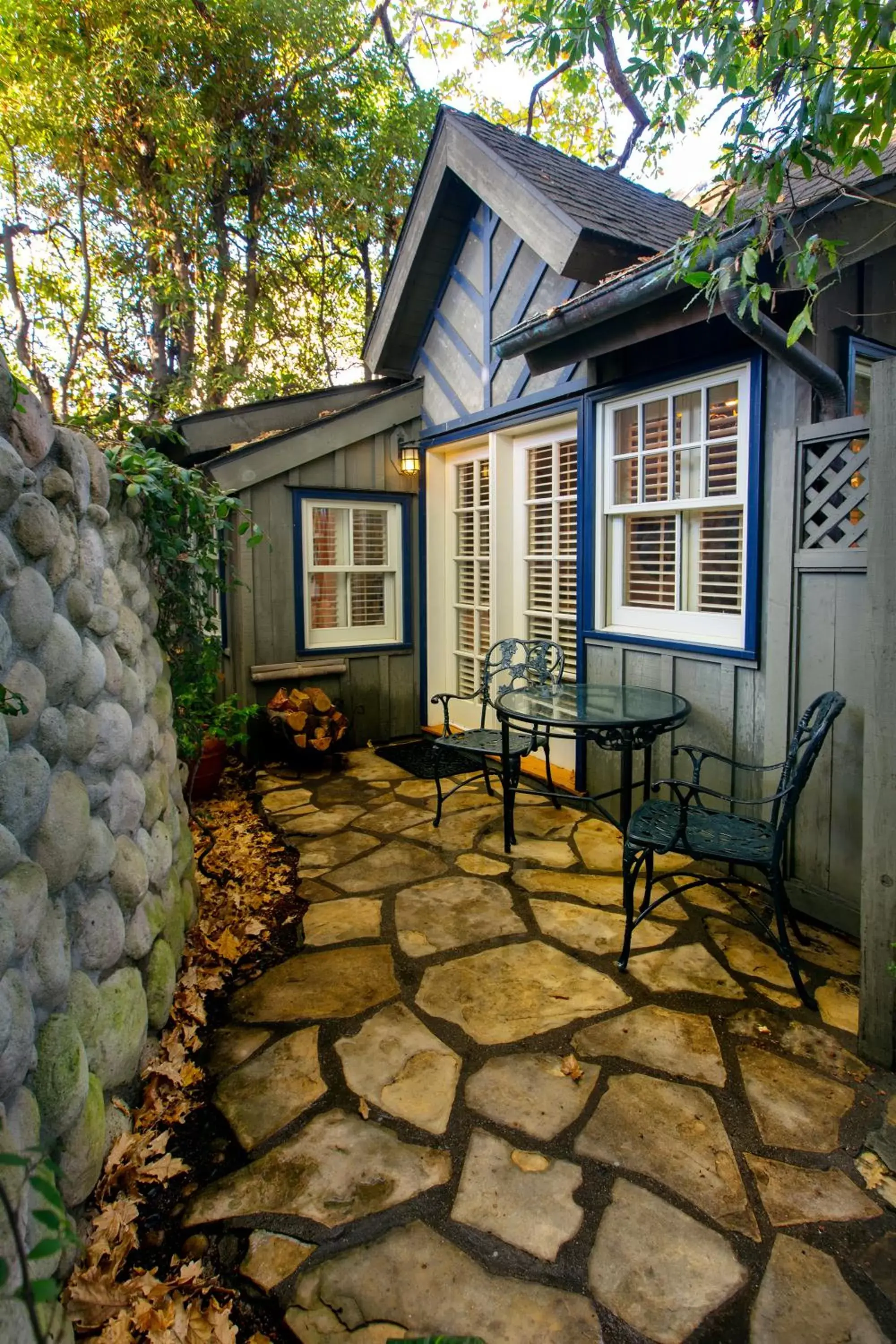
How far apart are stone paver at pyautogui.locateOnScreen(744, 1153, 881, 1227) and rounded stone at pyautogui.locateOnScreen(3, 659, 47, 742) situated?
2116 millimetres

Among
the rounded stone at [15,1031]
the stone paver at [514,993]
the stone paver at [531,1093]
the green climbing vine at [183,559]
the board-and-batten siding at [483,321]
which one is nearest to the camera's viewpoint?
the rounded stone at [15,1031]

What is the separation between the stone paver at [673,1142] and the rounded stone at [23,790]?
1667 millimetres

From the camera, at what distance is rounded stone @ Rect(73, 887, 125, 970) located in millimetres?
1810

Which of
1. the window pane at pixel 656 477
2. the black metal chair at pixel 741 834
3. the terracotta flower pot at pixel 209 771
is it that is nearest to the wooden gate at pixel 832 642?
the black metal chair at pixel 741 834

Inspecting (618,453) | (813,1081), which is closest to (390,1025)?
(813,1081)

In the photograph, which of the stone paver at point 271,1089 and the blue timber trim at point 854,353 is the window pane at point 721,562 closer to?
the blue timber trim at point 854,353

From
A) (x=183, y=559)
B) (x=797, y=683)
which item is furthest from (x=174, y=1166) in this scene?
(x=797, y=683)

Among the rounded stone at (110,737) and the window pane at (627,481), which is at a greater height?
the window pane at (627,481)

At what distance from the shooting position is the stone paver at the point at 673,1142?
178cm

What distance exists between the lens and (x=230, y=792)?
5.14 meters

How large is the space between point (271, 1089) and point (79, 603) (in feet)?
5.21

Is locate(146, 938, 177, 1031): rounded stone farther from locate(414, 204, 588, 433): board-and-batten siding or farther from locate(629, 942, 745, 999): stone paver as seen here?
locate(414, 204, 588, 433): board-and-batten siding

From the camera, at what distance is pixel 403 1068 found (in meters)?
2.29

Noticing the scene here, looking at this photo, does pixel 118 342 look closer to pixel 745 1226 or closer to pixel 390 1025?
pixel 390 1025
